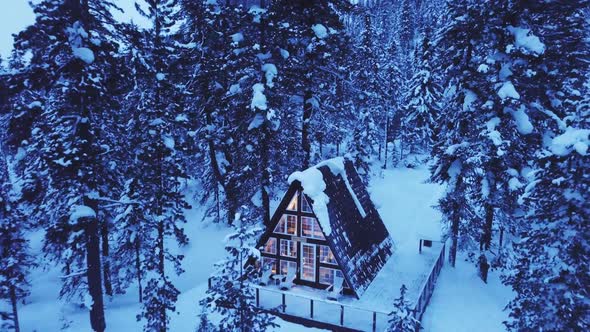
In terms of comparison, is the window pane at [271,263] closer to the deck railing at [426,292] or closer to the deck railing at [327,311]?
the deck railing at [327,311]

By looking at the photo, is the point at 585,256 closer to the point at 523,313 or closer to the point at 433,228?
the point at 523,313

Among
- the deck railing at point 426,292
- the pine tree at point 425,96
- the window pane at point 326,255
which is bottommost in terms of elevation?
the deck railing at point 426,292

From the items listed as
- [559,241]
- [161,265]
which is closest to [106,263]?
[161,265]

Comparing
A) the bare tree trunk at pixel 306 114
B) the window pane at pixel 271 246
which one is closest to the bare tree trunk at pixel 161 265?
the window pane at pixel 271 246

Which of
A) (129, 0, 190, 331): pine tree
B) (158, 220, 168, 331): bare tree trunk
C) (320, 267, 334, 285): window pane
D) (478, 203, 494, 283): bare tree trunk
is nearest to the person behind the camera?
(158, 220, 168, 331): bare tree trunk

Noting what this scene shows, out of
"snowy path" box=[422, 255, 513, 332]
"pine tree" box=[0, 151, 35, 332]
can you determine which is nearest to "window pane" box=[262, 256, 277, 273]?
"snowy path" box=[422, 255, 513, 332]

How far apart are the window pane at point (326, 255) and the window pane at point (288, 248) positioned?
4.80ft

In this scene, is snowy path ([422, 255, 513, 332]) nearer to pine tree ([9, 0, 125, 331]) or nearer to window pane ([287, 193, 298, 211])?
window pane ([287, 193, 298, 211])

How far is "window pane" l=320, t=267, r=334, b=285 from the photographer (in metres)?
18.7

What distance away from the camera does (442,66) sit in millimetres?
19875

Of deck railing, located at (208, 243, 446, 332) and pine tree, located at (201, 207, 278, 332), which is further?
deck railing, located at (208, 243, 446, 332)

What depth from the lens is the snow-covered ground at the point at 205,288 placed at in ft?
54.5

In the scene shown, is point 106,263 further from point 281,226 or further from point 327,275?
point 327,275

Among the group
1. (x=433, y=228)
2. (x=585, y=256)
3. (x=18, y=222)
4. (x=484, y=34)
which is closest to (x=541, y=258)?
(x=585, y=256)
